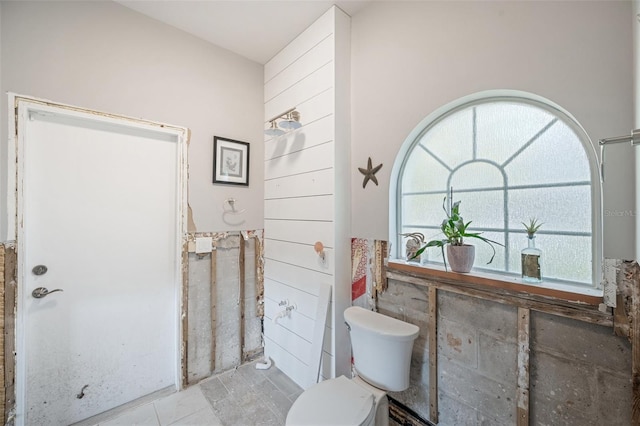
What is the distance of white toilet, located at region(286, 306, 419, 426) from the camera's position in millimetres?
1193

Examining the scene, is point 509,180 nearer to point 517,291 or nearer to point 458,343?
point 517,291

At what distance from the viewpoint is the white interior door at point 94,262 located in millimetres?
1507

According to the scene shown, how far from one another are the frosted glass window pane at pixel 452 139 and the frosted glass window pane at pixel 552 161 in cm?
25

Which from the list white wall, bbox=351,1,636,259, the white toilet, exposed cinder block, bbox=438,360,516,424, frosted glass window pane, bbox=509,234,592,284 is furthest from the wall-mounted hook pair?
frosted glass window pane, bbox=509,234,592,284

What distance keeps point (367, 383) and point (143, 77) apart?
8.24 ft

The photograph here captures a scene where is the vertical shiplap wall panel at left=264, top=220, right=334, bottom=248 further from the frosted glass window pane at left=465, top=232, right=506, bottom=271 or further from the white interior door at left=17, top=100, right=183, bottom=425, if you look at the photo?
the frosted glass window pane at left=465, top=232, right=506, bottom=271

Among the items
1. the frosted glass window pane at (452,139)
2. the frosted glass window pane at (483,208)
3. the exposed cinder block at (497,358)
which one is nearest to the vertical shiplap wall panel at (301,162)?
the frosted glass window pane at (452,139)

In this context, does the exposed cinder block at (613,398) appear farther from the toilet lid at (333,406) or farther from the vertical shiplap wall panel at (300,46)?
the vertical shiplap wall panel at (300,46)

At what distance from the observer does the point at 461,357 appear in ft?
4.22

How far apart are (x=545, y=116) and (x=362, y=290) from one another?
1.37 m

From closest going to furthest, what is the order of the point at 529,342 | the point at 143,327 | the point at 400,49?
the point at 529,342, the point at 400,49, the point at 143,327

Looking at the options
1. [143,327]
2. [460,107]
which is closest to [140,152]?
[143,327]

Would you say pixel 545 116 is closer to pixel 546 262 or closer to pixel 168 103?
pixel 546 262

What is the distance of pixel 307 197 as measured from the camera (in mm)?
1930
